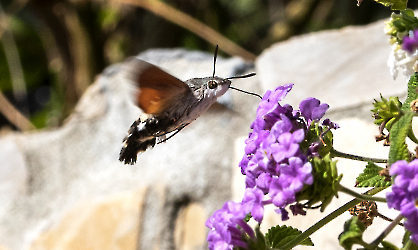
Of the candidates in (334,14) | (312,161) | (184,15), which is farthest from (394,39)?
(334,14)

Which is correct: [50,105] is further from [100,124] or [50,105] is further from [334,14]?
[334,14]

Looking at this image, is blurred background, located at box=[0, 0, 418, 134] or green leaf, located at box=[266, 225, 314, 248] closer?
green leaf, located at box=[266, 225, 314, 248]

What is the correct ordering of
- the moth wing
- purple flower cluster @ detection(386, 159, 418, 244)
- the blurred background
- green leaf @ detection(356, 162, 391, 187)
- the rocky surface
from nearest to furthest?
purple flower cluster @ detection(386, 159, 418, 244) < green leaf @ detection(356, 162, 391, 187) < the moth wing < the rocky surface < the blurred background

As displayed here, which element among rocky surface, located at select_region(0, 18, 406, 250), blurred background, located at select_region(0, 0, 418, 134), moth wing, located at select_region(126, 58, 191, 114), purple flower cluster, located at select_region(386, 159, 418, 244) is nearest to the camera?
purple flower cluster, located at select_region(386, 159, 418, 244)

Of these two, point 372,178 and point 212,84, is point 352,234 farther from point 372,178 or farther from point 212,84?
point 212,84

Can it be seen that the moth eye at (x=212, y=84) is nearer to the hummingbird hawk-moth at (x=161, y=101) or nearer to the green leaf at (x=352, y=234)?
the hummingbird hawk-moth at (x=161, y=101)

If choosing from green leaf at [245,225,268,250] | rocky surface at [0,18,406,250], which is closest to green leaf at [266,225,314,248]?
green leaf at [245,225,268,250]

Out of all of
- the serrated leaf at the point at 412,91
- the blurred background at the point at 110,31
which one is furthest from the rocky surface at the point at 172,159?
the blurred background at the point at 110,31

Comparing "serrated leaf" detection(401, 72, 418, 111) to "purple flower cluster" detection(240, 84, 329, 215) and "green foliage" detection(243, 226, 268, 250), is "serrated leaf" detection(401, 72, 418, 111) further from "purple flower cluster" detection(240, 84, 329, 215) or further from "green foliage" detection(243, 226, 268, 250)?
"green foliage" detection(243, 226, 268, 250)
